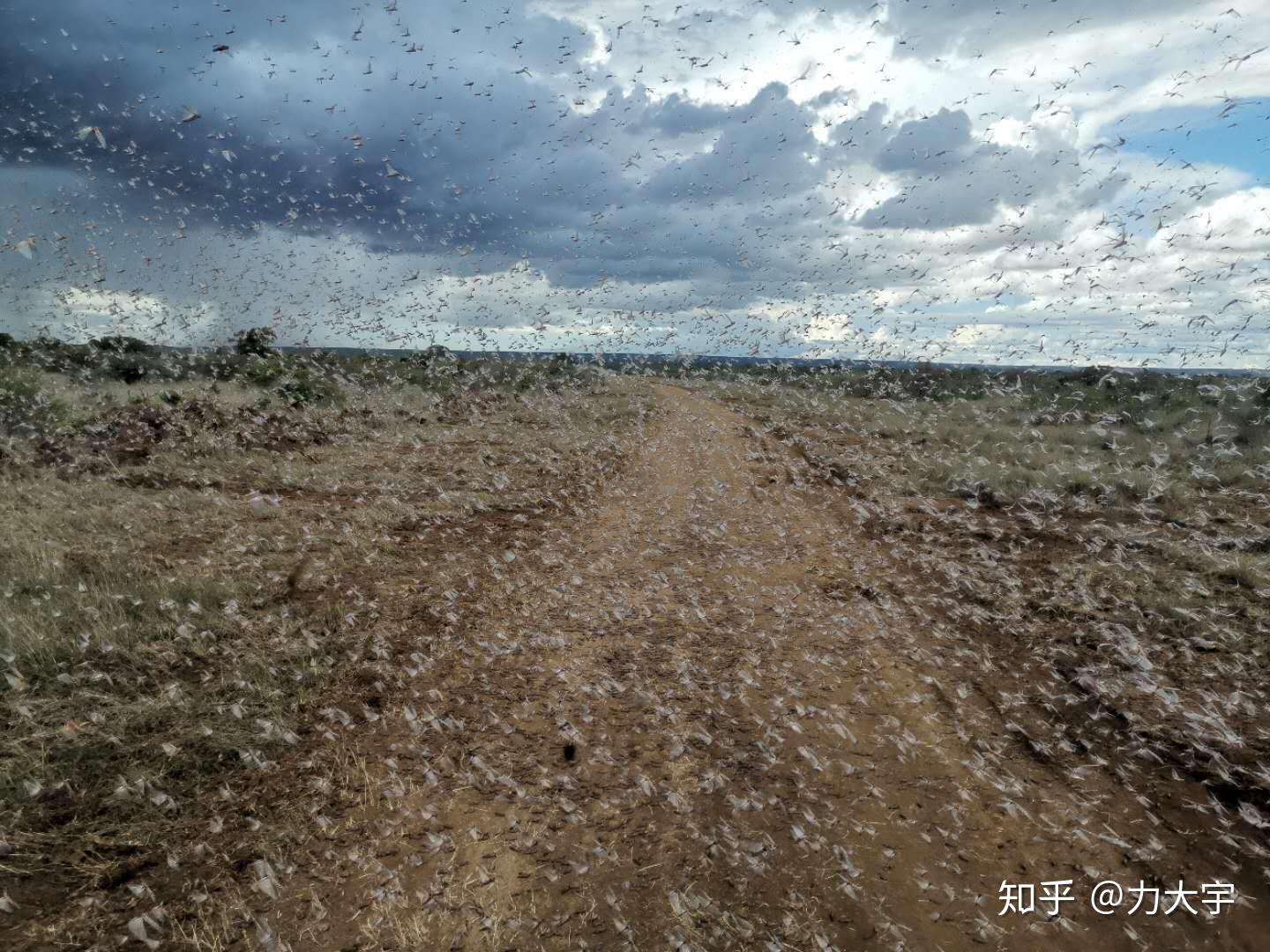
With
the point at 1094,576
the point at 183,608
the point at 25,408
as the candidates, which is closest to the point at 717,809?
the point at 183,608

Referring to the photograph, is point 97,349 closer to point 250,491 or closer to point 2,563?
point 250,491

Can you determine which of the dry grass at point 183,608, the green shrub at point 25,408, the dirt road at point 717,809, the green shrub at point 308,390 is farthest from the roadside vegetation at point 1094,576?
the green shrub at point 25,408

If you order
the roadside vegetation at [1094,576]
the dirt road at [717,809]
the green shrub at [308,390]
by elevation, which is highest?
the green shrub at [308,390]

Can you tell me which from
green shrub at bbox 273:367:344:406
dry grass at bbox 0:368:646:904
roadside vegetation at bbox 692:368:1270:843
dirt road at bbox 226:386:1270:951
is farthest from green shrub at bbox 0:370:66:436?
roadside vegetation at bbox 692:368:1270:843

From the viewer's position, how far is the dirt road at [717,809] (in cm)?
394

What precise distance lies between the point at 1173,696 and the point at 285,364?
35.9m

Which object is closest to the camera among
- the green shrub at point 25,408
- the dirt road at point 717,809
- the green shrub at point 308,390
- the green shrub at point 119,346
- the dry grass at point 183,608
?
the dirt road at point 717,809

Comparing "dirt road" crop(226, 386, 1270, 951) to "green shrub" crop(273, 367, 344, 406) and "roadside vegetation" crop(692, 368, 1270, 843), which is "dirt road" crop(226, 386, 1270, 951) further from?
"green shrub" crop(273, 367, 344, 406)

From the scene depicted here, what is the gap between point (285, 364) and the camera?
33.8m

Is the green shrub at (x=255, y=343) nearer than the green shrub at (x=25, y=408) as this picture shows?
No

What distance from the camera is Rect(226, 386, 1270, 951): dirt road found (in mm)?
3943

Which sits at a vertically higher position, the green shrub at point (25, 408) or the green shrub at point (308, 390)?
the green shrub at point (308, 390)

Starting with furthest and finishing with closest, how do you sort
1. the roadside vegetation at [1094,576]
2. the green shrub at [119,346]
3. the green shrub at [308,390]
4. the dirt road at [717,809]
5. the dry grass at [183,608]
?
the green shrub at [119,346], the green shrub at [308,390], the roadside vegetation at [1094,576], the dry grass at [183,608], the dirt road at [717,809]

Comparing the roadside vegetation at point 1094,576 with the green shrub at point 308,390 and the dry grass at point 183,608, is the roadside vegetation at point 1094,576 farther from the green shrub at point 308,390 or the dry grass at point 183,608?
the green shrub at point 308,390
